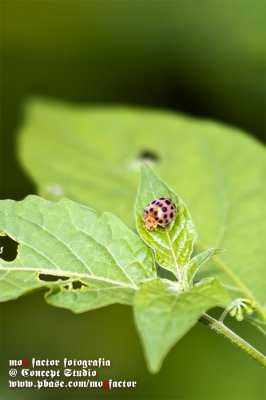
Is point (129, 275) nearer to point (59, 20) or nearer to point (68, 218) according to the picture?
point (68, 218)

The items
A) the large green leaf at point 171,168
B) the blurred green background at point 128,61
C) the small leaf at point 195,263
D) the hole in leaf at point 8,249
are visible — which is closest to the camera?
the small leaf at point 195,263

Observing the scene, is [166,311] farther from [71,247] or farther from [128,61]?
[128,61]

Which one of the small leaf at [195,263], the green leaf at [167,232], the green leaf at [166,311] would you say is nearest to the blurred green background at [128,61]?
the green leaf at [167,232]

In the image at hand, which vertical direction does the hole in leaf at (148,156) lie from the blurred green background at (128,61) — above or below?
below

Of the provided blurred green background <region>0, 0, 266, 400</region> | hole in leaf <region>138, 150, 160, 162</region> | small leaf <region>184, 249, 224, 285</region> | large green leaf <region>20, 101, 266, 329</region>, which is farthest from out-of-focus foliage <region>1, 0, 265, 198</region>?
small leaf <region>184, 249, 224, 285</region>

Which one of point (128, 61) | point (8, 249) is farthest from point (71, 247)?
point (128, 61)

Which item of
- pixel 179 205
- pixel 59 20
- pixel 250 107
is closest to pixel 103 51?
pixel 59 20

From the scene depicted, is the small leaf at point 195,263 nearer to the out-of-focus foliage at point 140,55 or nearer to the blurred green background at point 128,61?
the blurred green background at point 128,61
